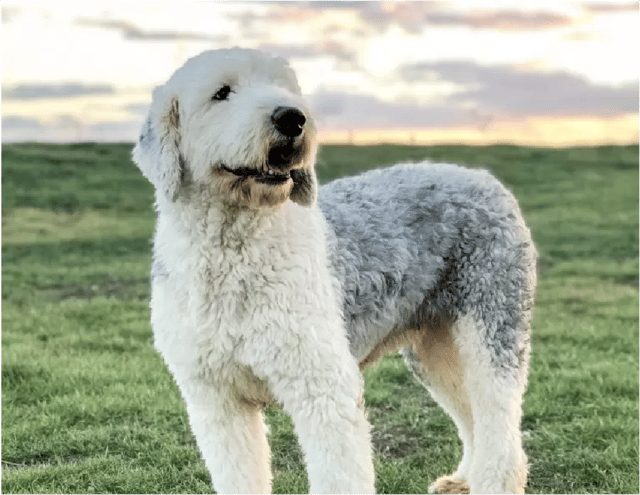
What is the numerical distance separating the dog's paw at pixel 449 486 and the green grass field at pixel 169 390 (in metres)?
0.09

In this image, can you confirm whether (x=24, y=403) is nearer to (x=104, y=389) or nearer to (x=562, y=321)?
(x=104, y=389)

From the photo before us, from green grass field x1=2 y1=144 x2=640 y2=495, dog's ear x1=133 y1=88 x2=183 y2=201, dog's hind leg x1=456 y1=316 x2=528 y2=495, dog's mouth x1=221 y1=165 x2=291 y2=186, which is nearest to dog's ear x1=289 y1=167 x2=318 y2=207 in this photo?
dog's mouth x1=221 y1=165 x2=291 y2=186

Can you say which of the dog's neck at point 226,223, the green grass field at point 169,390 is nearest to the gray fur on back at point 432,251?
the dog's neck at point 226,223

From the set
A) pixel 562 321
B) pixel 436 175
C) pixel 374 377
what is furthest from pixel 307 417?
pixel 562 321

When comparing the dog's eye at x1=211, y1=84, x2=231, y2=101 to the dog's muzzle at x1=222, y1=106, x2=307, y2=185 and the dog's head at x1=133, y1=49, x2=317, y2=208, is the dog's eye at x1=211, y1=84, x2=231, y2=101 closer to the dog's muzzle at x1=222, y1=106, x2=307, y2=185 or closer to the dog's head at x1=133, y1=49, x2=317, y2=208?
the dog's head at x1=133, y1=49, x2=317, y2=208

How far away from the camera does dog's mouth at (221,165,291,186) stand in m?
3.65

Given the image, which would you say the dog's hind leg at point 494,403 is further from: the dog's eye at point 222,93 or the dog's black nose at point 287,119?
the dog's eye at point 222,93

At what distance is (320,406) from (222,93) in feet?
5.09

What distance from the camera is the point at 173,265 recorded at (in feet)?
13.4

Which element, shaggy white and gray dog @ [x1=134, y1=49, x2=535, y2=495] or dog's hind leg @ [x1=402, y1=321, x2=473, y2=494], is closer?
shaggy white and gray dog @ [x1=134, y1=49, x2=535, y2=495]

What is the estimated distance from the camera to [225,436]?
432 cm

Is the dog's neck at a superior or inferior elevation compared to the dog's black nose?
inferior

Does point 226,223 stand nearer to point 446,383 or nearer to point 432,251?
point 432,251

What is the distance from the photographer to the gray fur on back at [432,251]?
4543 millimetres
